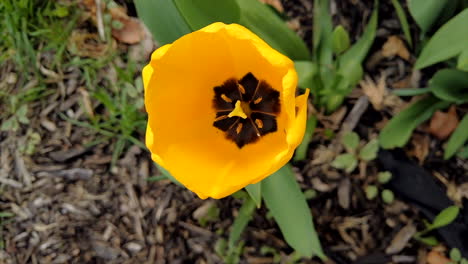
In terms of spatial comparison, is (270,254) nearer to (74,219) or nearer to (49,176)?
(74,219)

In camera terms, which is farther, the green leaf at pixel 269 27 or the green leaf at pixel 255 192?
the green leaf at pixel 269 27

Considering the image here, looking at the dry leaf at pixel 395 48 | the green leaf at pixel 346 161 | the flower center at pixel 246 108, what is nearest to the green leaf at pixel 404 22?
the dry leaf at pixel 395 48

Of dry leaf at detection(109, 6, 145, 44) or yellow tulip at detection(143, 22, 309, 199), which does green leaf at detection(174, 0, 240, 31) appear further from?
dry leaf at detection(109, 6, 145, 44)

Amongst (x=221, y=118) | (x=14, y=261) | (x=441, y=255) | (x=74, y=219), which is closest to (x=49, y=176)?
(x=74, y=219)


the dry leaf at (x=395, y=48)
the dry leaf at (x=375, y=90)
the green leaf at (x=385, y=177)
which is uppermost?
the dry leaf at (x=395, y=48)

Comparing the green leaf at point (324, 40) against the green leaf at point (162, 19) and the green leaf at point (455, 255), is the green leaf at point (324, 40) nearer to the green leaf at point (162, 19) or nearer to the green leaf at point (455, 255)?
the green leaf at point (162, 19)

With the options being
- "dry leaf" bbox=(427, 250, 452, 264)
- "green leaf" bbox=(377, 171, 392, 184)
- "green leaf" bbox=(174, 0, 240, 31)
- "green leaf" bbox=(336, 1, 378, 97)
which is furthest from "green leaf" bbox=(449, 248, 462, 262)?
"green leaf" bbox=(174, 0, 240, 31)
